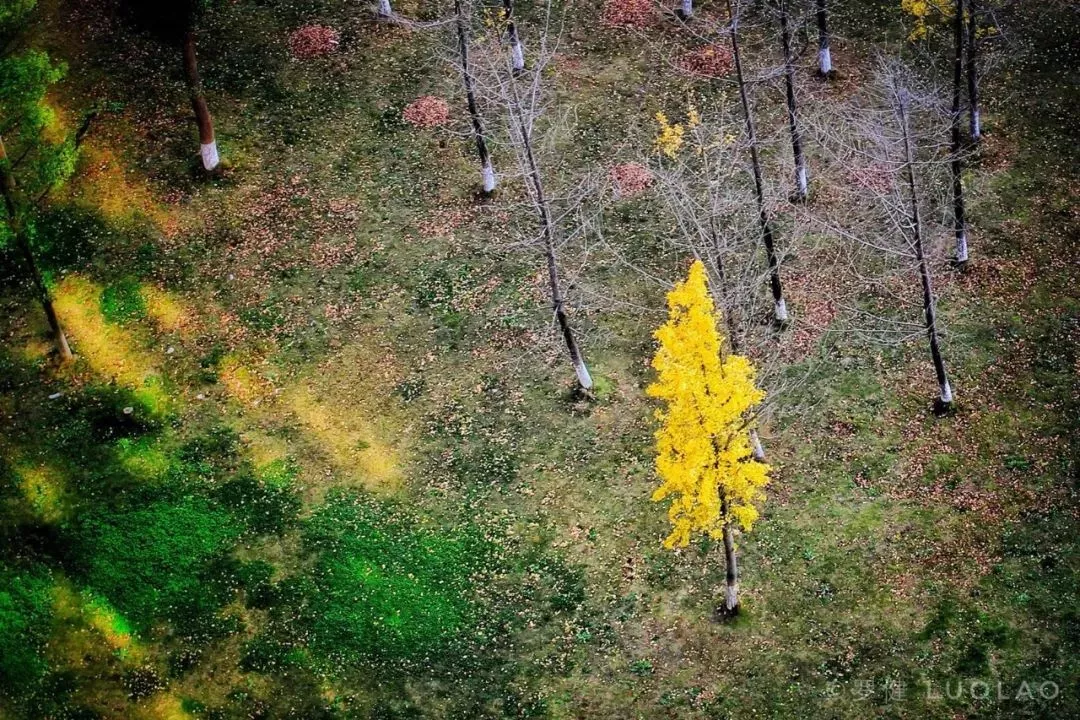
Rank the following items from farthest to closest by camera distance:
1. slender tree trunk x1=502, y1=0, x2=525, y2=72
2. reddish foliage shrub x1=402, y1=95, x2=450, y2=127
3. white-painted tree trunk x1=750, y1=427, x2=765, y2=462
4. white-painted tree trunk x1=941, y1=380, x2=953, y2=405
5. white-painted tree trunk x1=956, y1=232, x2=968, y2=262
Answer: slender tree trunk x1=502, y1=0, x2=525, y2=72, reddish foliage shrub x1=402, y1=95, x2=450, y2=127, white-painted tree trunk x1=956, y1=232, x2=968, y2=262, white-painted tree trunk x1=941, y1=380, x2=953, y2=405, white-painted tree trunk x1=750, y1=427, x2=765, y2=462

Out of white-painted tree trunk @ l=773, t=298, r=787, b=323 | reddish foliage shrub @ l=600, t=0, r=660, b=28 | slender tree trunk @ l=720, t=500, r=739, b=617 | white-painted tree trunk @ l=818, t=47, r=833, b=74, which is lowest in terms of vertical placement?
slender tree trunk @ l=720, t=500, r=739, b=617

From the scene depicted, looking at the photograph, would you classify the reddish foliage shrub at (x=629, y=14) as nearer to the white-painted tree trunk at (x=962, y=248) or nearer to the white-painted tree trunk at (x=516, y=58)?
the white-painted tree trunk at (x=516, y=58)

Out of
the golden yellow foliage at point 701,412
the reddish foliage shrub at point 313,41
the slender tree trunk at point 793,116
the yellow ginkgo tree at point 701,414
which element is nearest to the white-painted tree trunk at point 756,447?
the yellow ginkgo tree at point 701,414

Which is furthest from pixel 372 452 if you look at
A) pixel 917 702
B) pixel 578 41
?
pixel 578 41

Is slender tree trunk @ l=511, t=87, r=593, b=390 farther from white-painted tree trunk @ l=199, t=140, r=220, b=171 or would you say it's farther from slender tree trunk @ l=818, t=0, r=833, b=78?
slender tree trunk @ l=818, t=0, r=833, b=78

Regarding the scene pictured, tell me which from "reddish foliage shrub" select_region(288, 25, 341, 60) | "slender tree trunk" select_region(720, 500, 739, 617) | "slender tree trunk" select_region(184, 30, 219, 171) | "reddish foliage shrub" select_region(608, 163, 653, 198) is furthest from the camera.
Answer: "reddish foliage shrub" select_region(288, 25, 341, 60)

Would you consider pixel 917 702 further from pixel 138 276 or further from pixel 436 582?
pixel 138 276

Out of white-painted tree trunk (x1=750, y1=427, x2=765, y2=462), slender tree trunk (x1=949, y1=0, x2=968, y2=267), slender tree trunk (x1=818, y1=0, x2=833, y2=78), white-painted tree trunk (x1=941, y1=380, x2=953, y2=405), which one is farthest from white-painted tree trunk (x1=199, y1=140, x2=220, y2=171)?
white-painted tree trunk (x1=941, y1=380, x2=953, y2=405)
